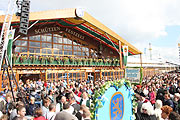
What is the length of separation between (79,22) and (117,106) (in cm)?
1559

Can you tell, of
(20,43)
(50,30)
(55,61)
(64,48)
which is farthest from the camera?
(64,48)

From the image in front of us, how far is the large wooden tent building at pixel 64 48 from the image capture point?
49.0 feet

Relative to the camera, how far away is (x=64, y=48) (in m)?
20.3

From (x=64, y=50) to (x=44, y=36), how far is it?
3157mm

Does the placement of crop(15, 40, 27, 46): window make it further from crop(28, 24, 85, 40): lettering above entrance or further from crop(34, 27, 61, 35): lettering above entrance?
crop(34, 27, 61, 35): lettering above entrance

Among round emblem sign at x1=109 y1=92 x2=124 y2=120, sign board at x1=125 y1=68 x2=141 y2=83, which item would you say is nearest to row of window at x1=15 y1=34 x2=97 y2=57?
sign board at x1=125 y1=68 x2=141 y2=83

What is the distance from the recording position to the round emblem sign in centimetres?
342

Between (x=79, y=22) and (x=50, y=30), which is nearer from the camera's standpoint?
(x=79, y=22)

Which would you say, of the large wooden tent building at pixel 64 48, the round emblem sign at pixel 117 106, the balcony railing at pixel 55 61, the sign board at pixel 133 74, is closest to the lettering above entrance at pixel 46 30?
the large wooden tent building at pixel 64 48

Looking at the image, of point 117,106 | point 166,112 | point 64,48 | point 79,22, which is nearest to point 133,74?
point 166,112

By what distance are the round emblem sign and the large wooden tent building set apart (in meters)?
12.2

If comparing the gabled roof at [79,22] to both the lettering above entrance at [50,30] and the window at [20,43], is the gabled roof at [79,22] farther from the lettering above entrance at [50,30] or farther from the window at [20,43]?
the window at [20,43]

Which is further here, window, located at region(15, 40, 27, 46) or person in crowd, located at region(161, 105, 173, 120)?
window, located at region(15, 40, 27, 46)

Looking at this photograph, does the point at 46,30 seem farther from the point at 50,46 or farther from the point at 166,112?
the point at 166,112
